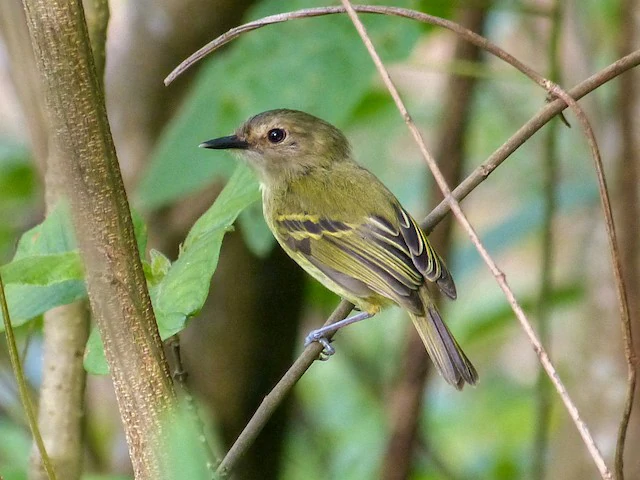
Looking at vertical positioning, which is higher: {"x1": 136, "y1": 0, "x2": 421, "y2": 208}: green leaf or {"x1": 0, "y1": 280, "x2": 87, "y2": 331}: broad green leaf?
{"x1": 136, "y1": 0, "x2": 421, "y2": 208}: green leaf

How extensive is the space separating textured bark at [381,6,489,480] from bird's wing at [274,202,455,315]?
2.17 feet

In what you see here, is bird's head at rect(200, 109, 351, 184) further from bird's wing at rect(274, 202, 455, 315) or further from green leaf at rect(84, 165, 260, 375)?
green leaf at rect(84, 165, 260, 375)

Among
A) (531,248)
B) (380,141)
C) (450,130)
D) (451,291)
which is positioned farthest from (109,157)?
(531,248)

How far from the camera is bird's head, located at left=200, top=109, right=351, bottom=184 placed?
3492 mm

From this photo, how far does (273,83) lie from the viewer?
2842 millimetres

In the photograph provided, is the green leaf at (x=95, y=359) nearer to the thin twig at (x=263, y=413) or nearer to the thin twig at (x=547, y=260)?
the thin twig at (x=263, y=413)

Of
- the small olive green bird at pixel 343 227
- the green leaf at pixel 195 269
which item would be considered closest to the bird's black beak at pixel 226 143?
the small olive green bird at pixel 343 227

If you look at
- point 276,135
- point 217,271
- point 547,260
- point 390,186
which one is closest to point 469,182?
point 547,260

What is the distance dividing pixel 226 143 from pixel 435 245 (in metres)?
1.25

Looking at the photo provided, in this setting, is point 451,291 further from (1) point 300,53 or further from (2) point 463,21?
(2) point 463,21

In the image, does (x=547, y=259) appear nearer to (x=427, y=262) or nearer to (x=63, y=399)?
(x=427, y=262)

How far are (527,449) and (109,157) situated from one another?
3740 millimetres

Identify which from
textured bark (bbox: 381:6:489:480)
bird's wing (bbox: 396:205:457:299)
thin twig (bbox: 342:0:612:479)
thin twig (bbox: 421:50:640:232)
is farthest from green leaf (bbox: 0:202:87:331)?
textured bark (bbox: 381:6:489:480)

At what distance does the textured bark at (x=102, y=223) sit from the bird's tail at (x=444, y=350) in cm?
130
